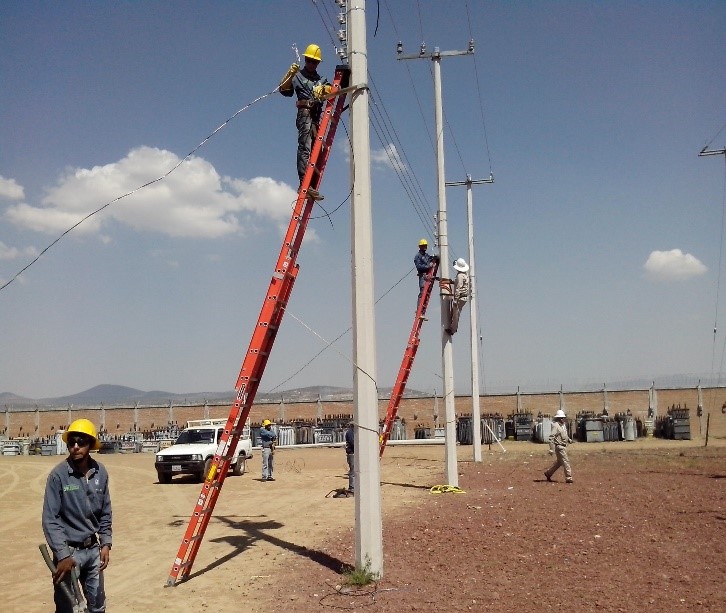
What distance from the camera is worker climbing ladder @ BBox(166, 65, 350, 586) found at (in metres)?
9.76

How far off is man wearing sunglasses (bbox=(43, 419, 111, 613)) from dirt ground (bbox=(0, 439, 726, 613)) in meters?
2.43

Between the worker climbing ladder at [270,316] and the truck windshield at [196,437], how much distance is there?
1510 cm

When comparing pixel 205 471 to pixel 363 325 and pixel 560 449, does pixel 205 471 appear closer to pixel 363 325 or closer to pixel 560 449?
pixel 560 449

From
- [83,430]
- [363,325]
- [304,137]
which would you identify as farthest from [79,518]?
[304,137]

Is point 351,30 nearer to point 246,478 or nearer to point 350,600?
point 350,600

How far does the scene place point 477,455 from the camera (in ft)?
87.1

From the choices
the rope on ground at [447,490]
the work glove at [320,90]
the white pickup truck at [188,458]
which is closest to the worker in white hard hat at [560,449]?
the rope on ground at [447,490]

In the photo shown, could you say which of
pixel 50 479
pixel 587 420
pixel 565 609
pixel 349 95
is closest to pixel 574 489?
pixel 565 609

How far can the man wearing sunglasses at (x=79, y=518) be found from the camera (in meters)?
5.84

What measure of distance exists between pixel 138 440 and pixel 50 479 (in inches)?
1547

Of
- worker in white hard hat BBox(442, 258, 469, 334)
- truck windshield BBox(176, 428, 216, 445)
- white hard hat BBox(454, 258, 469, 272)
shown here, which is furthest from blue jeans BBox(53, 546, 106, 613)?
truck windshield BBox(176, 428, 216, 445)

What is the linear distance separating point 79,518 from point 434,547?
6.16 m

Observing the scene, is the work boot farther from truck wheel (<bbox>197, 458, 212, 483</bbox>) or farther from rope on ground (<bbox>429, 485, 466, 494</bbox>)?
truck wheel (<bbox>197, 458, 212, 483</bbox>)

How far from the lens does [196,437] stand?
2525 cm
